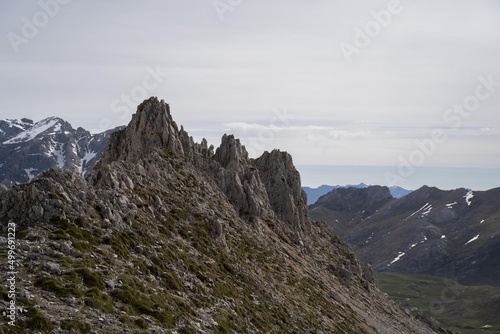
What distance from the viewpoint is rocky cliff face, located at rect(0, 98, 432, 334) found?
37.2 meters

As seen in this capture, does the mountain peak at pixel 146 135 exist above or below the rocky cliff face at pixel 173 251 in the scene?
above

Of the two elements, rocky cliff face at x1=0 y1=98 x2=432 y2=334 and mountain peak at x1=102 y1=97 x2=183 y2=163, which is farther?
mountain peak at x1=102 y1=97 x2=183 y2=163

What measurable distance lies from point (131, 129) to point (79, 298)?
216ft

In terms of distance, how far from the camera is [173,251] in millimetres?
57125

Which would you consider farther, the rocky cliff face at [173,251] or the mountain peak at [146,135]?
the mountain peak at [146,135]

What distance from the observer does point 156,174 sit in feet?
260

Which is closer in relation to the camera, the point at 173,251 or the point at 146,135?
the point at 173,251

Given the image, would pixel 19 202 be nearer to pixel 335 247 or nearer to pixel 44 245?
pixel 44 245

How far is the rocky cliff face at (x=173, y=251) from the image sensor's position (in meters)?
37.2

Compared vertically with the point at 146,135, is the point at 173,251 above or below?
below

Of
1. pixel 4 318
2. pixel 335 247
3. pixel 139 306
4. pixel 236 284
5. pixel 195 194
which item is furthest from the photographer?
pixel 335 247

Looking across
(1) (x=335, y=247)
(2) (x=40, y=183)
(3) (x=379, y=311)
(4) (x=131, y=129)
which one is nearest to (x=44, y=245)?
(2) (x=40, y=183)

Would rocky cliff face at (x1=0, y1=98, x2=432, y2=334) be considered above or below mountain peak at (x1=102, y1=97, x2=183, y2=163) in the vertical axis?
below

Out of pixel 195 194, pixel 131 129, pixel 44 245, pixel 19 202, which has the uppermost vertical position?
pixel 131 129
